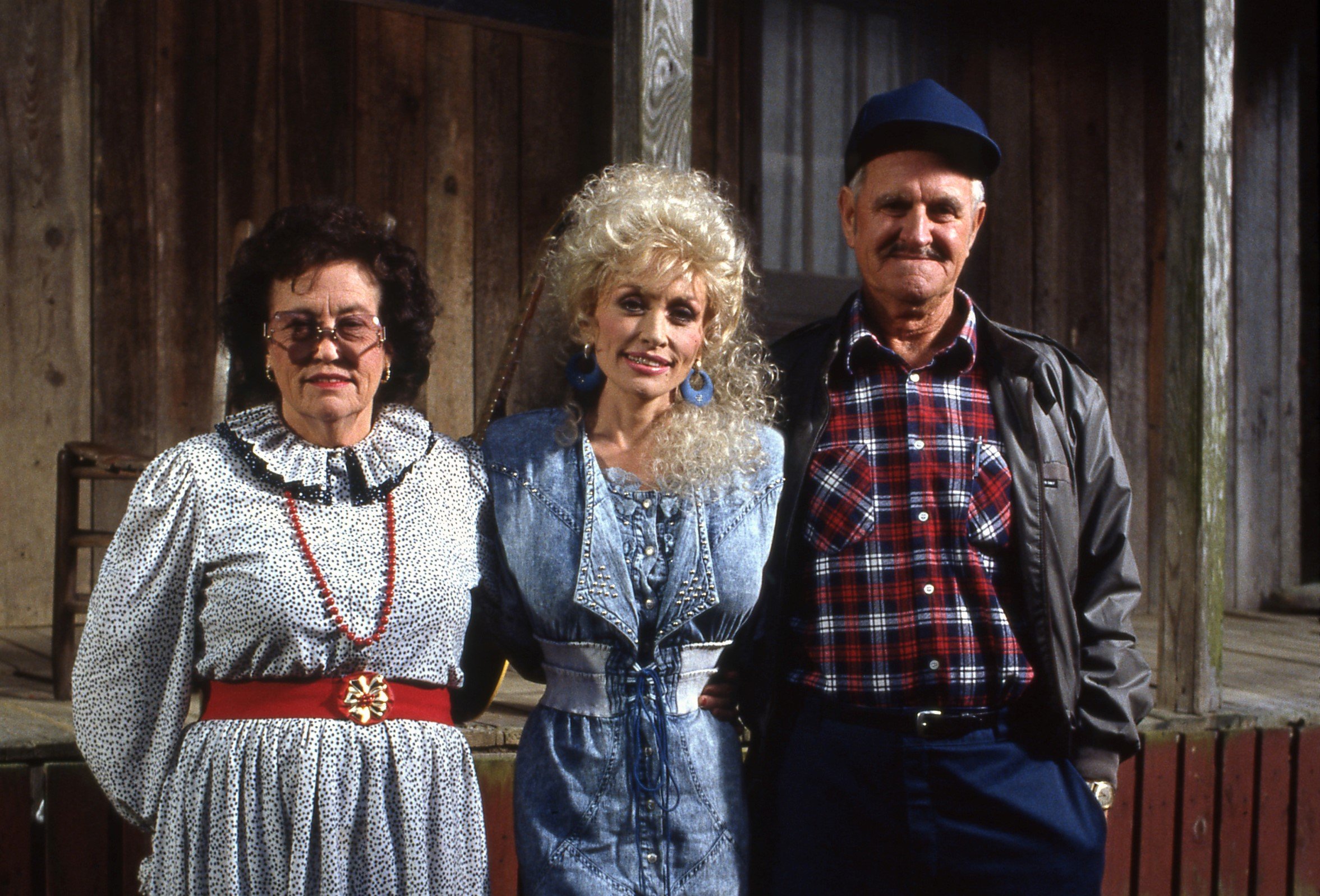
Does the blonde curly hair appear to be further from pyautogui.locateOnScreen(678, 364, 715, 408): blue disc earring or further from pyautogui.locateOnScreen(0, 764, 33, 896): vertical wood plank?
pyautogui.locateOnScreen(0, 764, 33, 896): vertical wood plank

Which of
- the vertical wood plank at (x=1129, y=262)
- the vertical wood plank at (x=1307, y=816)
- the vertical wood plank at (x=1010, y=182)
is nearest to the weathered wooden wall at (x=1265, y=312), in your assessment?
the vertical wood plank at (x=1129, y=262)

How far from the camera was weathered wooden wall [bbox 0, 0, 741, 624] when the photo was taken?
4.16 metres

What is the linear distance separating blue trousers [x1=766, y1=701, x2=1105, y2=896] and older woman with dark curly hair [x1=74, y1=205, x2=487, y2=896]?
584mm

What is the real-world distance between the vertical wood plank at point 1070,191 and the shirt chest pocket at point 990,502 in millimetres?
3710

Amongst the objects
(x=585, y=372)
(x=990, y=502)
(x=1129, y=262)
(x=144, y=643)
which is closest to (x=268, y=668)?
(x=144, y=643)

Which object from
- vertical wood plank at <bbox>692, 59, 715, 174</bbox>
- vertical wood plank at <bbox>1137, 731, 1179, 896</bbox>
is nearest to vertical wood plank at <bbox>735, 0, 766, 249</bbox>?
vertical wood plank at <bbox>692, 59, 715, 174</bbox>

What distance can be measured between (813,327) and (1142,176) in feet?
13.6

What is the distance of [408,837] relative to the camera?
188 centimetres

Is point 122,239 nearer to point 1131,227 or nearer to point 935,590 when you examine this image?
point 935,590

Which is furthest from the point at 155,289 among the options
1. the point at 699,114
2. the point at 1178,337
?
the point at 1178,337

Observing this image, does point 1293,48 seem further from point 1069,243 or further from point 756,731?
point 756,731

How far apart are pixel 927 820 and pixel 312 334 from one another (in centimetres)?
129

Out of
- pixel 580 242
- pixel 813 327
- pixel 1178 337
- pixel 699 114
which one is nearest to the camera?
pixel 580 242

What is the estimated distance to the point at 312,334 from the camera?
1.95 m
